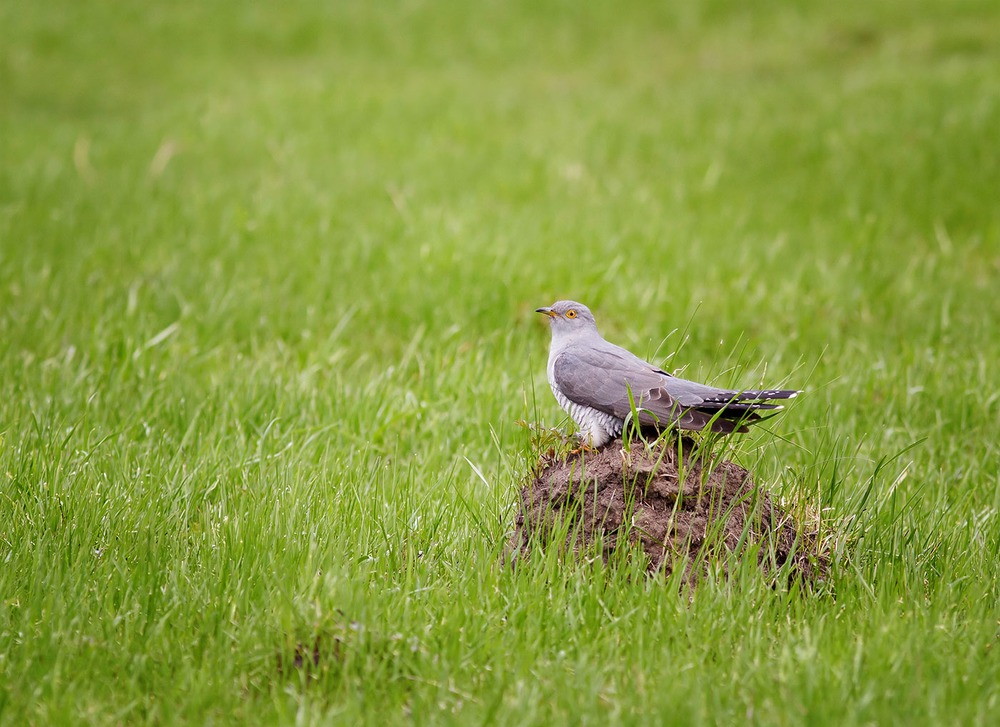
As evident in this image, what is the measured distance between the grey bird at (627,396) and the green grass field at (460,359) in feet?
0.93

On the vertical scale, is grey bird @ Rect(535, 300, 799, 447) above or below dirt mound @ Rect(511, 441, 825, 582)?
above

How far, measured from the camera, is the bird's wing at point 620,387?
3641mm

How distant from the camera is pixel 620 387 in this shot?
384 cm

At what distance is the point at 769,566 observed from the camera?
11.8 ft

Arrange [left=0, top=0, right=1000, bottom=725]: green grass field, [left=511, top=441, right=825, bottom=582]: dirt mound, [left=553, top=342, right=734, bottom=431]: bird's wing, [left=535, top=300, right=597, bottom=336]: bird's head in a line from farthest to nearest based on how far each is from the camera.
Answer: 1. [left=535, top=300, right=597, bottom=336]: bird's head
2. [left=553, top=342, right=734, bottom=431]: bird's wing
3. [left=511, top=441, right=825, bottom=582]: dirt mound
4. [left=0, top=0, right=1000, bottom=725]: green grass field

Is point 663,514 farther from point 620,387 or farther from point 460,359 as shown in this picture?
point 460,359

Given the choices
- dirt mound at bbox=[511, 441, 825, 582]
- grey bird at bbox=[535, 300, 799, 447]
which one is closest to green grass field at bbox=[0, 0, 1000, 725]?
dirt mound at bbox=[511, 441, 825, 582]

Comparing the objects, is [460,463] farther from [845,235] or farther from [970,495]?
[845,235]

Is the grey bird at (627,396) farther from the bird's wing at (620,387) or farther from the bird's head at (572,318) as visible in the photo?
the bird's head at (572,318)

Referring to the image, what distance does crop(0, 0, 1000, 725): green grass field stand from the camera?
120 inches

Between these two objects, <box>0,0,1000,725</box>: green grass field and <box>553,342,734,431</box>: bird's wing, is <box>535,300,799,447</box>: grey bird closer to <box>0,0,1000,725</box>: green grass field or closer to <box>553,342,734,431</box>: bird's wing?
<box>553,342,734,431</box>: bird's wing

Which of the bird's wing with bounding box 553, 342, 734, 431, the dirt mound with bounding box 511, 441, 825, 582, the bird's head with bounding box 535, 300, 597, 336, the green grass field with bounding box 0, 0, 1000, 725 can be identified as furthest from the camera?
the bird's head with bounding box 535, 300, 597, 336

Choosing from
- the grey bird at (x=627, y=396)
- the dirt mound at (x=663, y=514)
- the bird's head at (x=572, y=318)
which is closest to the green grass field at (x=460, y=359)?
the dirt mound at (x=663, y=514)

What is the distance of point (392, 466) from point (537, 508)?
1.31 m
